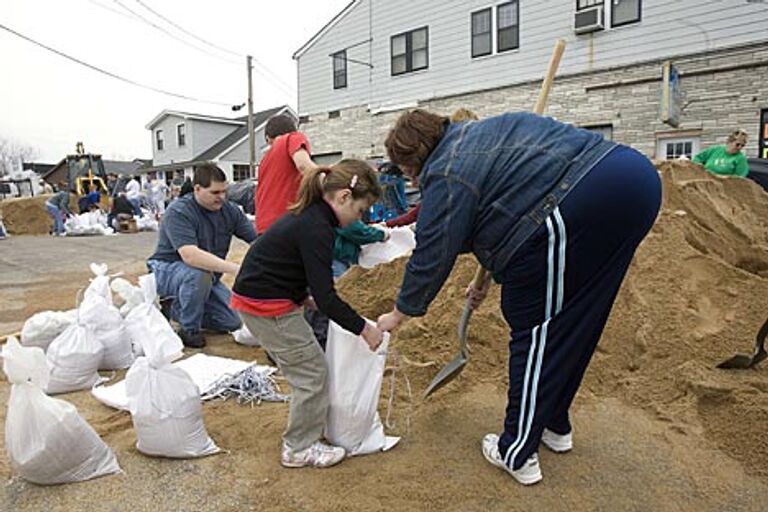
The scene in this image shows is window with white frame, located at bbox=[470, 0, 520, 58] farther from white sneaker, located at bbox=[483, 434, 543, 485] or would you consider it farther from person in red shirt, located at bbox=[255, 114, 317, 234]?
white sneaker, located at bbox=[483, 434, 543, 485]

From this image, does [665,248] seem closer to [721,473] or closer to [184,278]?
Answer: [721,473]

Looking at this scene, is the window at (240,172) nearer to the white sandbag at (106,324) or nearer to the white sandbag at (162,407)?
the white sandbag at (106,324)

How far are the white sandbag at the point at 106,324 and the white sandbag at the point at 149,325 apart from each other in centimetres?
5

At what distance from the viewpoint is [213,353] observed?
346 cm

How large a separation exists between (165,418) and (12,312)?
3.74m

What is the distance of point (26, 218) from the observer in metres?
14.7

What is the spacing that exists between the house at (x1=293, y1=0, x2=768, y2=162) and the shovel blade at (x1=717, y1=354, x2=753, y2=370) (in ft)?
24.4

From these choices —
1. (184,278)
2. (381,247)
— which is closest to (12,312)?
(184,278)

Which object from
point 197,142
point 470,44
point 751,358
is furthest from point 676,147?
point 197,142

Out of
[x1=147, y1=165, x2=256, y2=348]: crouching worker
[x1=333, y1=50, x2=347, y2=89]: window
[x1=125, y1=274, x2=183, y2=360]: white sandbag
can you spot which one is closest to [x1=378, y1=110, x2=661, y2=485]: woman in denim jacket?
[x1=125, y1=274, x2=183, y2=360]: white sandbag

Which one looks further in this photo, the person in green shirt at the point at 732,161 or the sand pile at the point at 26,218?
the sand pile at the point at 26,218

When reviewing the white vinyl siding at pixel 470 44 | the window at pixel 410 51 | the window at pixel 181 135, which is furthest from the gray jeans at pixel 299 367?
the window at pixel 181 135

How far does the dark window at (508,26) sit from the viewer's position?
11.4 metres

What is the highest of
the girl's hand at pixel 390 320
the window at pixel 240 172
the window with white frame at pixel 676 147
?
the window at pixel 240 172
